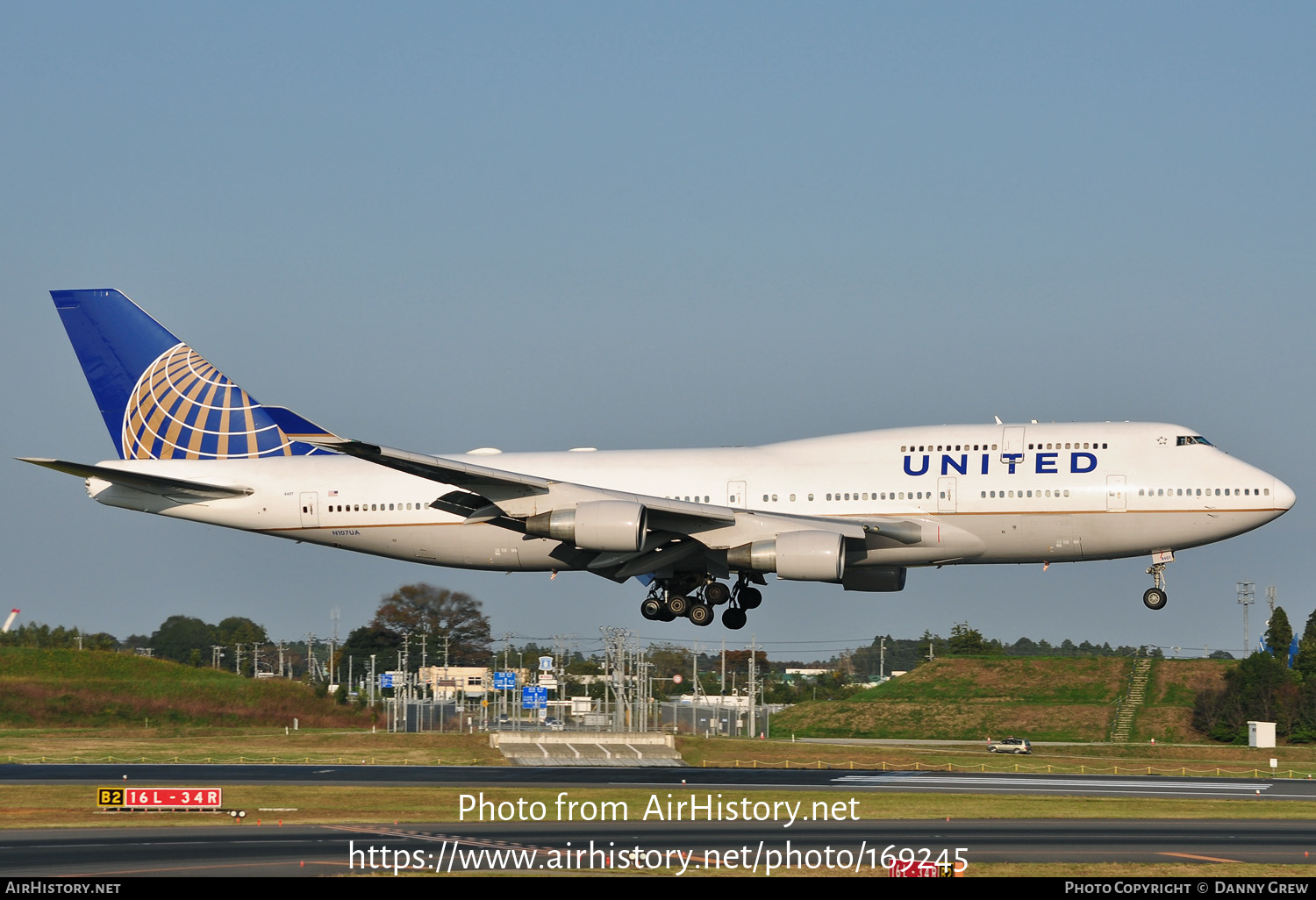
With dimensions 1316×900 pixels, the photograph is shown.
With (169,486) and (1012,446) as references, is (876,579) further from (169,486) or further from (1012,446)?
(169,486)

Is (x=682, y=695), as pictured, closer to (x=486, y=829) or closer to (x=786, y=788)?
(x=786, y=788)

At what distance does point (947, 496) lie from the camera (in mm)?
40781

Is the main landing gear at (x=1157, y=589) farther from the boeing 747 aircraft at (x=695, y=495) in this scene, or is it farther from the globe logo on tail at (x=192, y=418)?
the globe logo on tail at (x=192, y=418)

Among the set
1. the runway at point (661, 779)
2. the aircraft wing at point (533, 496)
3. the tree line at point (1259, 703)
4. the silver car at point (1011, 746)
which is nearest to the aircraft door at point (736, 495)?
the aircraft wing at point (533, 496)

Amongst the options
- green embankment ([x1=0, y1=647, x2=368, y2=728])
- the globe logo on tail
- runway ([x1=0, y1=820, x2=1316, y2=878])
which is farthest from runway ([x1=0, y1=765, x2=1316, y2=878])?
green embankment ([x1=0, y1=647, x2=368, y2=728])

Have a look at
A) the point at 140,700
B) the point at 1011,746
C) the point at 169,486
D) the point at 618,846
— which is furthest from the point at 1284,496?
the point at 140,700

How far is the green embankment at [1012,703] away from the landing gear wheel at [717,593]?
37.4 m

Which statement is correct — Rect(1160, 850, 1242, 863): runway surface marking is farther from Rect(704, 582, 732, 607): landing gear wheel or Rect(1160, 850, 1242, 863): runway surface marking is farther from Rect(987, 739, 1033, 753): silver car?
Rect(987, 739, 1033, 753): silver car

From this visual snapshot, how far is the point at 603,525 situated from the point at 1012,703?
49815 millimetres

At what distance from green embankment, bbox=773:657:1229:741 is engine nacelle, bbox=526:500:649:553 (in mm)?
42015

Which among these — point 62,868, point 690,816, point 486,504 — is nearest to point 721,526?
point 486,504

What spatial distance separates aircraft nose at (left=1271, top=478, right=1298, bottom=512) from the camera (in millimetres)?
39594

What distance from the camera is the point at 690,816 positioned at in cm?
3428

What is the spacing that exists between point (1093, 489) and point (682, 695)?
203 feet
